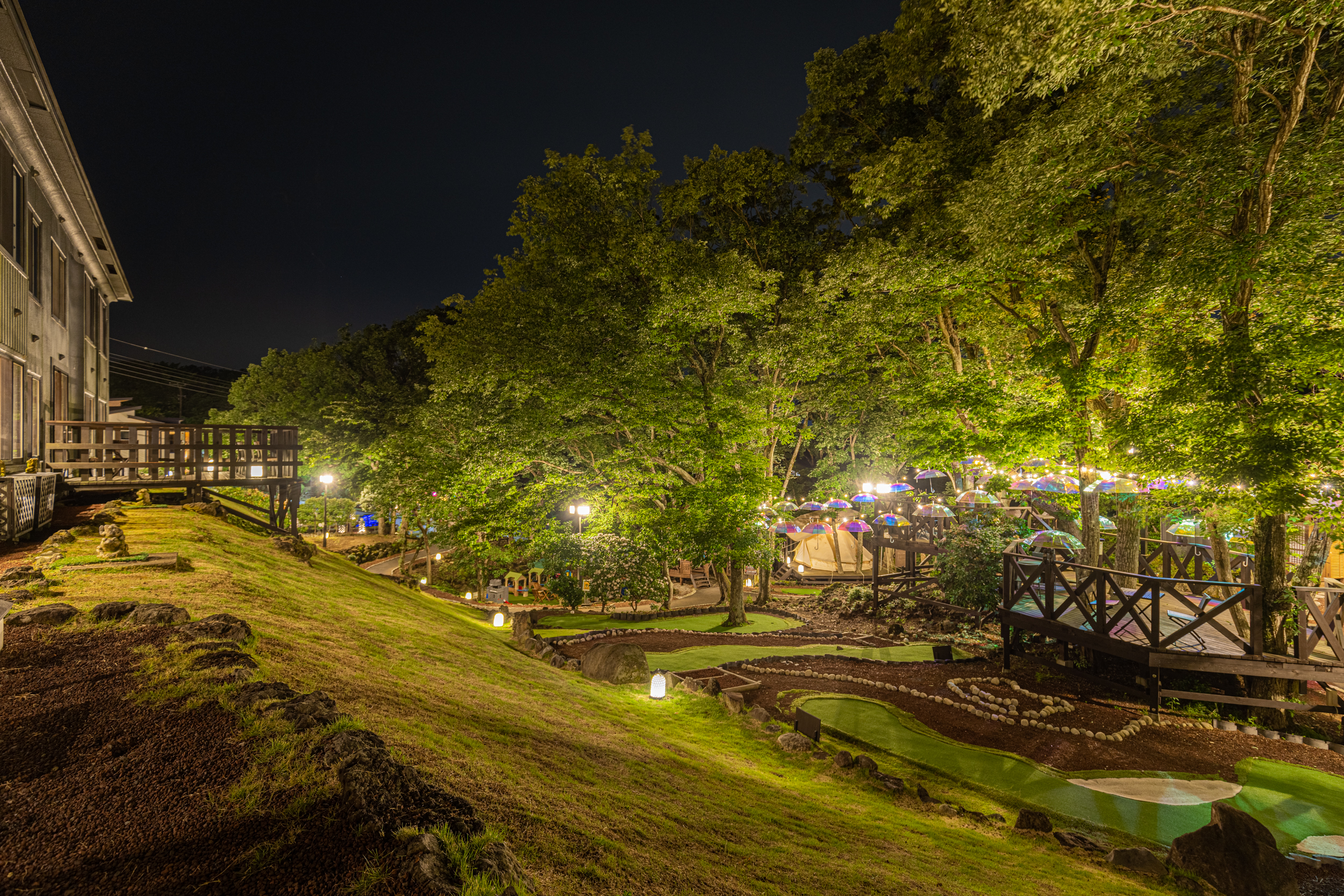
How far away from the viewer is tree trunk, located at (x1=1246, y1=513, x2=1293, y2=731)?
8594mm

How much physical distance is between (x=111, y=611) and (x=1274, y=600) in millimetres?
14917

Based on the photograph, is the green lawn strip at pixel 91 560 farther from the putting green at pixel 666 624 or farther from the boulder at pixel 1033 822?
the boulder at pixel 1033 822

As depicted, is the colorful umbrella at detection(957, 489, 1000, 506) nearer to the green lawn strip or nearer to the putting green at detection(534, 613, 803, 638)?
the putting green at detection(534, 613, 803, 638)

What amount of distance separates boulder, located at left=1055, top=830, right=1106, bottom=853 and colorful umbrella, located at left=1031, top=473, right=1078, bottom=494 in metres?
11.2

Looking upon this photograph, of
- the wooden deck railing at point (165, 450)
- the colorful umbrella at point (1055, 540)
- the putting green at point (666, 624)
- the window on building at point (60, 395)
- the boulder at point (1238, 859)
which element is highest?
the window on building at point (60, 395)

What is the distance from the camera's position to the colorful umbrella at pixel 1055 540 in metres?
13.3

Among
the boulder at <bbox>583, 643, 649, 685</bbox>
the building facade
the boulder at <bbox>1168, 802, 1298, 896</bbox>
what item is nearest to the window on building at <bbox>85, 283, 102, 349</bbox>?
the building facade

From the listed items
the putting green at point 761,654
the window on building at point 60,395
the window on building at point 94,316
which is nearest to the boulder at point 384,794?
the putting green at point 761,654

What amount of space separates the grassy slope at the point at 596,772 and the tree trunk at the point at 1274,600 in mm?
6137

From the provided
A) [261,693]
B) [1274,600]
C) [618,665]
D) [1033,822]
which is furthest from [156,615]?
[1274,600]

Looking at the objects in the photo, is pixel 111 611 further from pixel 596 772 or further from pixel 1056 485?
pixel 1056 485

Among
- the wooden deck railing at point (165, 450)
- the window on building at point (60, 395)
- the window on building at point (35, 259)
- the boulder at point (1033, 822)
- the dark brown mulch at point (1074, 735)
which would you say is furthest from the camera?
the window on building at point (60, 395)

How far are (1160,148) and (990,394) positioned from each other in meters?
5.09

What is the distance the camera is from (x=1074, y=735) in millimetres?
8219
